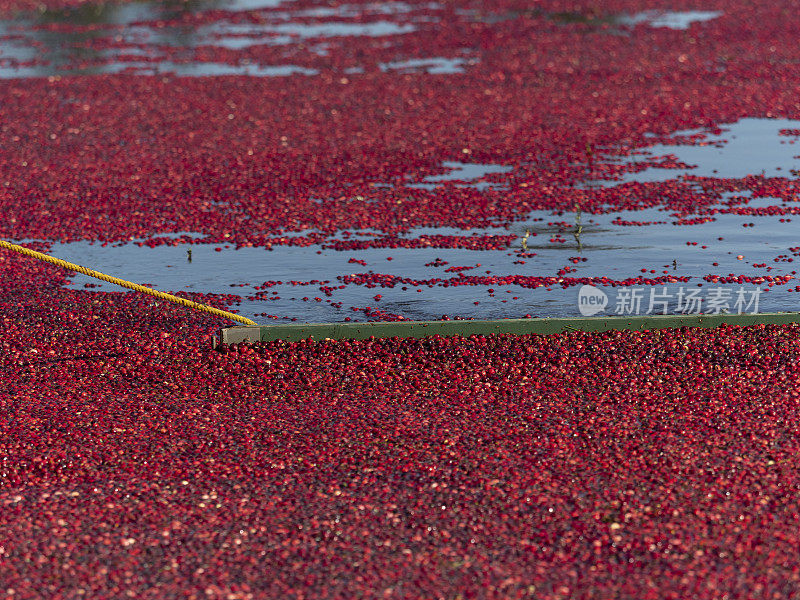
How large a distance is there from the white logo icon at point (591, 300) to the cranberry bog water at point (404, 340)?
6cm

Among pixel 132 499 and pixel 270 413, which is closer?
pixel 132 499

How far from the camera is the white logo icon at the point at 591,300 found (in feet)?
35.1

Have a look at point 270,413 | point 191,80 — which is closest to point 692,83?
point 191,80

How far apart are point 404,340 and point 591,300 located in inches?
97.6

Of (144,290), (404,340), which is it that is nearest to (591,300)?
(404,340)

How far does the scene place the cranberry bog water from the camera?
249 inches

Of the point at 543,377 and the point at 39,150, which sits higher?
the point at 39,150

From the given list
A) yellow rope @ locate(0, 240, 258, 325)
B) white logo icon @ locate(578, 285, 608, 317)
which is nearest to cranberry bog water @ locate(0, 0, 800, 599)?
white logo icon @ locate(578, 285, 608, 317)

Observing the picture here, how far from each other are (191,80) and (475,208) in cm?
1112

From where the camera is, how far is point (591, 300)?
11.0 meters

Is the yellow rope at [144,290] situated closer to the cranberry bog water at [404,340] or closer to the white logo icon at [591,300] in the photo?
the cranberry bog water at [404,340]

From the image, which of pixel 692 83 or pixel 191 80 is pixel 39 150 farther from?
pixel 692 83

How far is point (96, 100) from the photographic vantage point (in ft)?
68.2

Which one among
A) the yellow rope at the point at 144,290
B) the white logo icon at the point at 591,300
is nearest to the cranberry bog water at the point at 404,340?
the white logo icon at the point at 591,300
